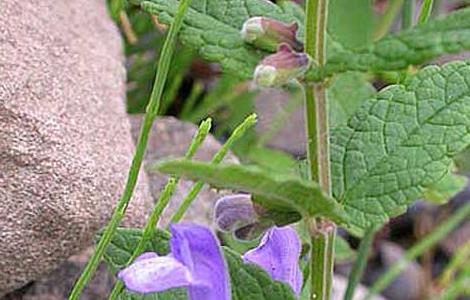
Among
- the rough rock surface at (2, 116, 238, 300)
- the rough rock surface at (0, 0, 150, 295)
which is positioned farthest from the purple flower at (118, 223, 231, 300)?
the rough rock surface at (2, 116, 238, 300)

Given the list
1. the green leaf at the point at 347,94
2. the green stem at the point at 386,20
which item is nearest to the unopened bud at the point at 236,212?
the green leaf at the point at 347,94

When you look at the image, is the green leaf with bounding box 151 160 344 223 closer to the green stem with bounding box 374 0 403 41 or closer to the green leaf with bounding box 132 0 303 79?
the green leaf with bounding box 132 0 303 79

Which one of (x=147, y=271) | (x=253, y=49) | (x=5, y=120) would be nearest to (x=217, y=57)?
(x=253, y=49)

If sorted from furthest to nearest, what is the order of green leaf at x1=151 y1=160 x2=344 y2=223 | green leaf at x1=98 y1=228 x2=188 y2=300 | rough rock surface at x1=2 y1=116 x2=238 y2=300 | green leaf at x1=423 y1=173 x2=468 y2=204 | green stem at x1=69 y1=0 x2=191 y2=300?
green leaf at x1=423 y1=173 x2=468 y2=204 → rough rock surface at x1=2 y1=116 x2=238 y2=300 → green leaf at x1=98 y1=228 x2=188 y2=300 → green stem at x1=69 y1=0 x2=191 y2=300 → green leaf at x1=151 y1=160 x2=344 y2=223

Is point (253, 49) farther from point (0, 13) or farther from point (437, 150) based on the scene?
point (0, 13)

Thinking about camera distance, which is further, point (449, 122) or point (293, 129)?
point (293, 129)

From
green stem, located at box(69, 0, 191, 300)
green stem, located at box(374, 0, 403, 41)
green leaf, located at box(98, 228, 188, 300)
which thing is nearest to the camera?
green stem, located at box(69, 0, 191, 300)

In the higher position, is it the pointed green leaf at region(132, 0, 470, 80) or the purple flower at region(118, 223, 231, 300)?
the pointed green leaf at region(132, 0, 470, 80)
